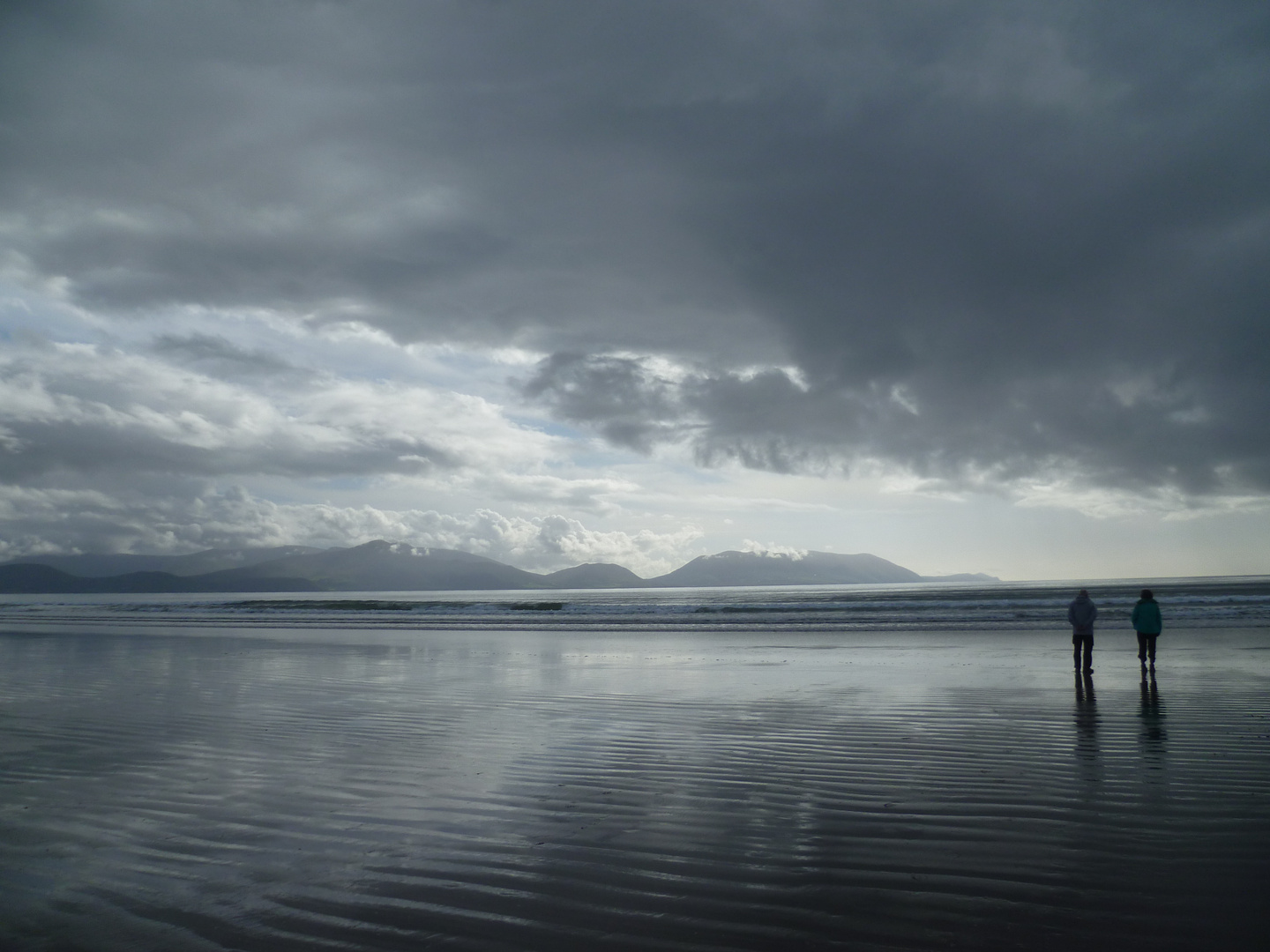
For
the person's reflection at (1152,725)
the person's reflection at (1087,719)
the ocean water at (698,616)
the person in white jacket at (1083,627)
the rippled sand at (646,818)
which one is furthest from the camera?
the ocean water at (698,616)

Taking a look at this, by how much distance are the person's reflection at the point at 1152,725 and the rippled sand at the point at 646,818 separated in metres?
0.07

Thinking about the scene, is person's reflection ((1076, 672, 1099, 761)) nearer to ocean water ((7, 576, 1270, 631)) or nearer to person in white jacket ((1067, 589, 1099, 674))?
person in white jacket ((1067, 589, 1099, 674))

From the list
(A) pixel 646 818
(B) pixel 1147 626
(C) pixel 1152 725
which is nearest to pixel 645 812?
(A) pixel 646 818

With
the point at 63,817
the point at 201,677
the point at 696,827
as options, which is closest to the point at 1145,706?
the point at 696,827

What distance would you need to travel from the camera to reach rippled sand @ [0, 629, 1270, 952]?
4469 mm

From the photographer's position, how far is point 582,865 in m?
5.45

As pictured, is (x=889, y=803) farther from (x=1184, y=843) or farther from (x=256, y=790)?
(x=256, y=790)

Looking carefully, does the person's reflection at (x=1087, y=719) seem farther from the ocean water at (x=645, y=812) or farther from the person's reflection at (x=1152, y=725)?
the person's reflection at (x=1152, y=725)

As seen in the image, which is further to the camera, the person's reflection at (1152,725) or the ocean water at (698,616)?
the ocean water at (698,616)

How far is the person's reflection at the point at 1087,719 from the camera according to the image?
895cm

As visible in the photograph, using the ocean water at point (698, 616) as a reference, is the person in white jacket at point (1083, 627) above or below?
above

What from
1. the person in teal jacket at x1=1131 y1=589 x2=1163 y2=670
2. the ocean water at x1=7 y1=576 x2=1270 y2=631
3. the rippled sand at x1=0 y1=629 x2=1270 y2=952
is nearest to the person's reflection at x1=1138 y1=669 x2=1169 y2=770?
the rippled sand at x1=0 y1=629 x2=1270 y2=952

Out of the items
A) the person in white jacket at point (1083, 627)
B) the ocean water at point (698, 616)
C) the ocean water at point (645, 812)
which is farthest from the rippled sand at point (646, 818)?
the ocean water at point (698, 616)

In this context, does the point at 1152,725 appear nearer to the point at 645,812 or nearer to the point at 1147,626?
the point at 1147,626
